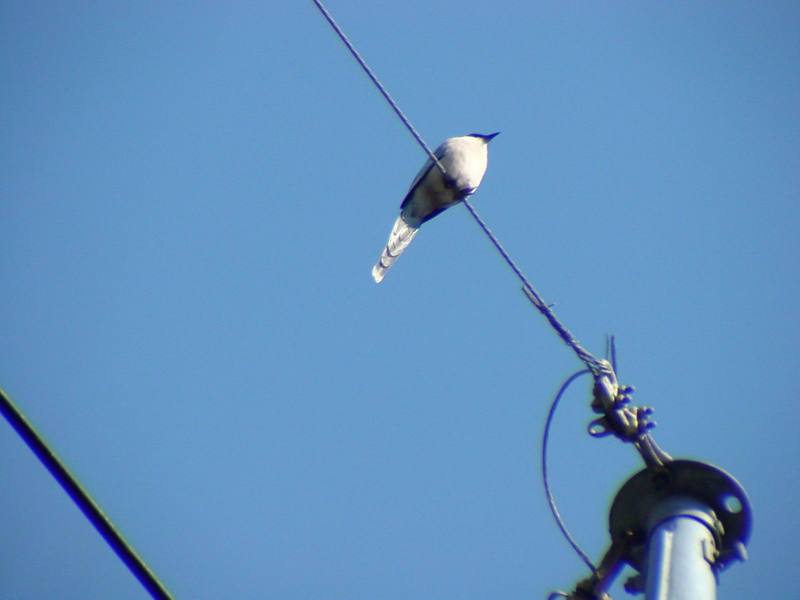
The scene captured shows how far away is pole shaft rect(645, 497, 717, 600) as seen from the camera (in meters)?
2.30

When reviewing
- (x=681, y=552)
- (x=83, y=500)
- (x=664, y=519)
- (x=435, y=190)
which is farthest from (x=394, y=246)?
(x=83, y=500)

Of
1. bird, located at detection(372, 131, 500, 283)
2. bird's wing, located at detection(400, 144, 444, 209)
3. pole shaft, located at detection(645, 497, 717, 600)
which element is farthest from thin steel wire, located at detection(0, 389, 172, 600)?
bird's wing, located at detection(400, 144, 444, 209)

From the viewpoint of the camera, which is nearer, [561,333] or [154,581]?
[154,581]

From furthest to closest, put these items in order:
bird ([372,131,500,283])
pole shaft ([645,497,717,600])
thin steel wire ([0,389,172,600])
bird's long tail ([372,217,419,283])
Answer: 1. bird's long tail ([372,217,419,283])
2. bird ([372,131,500,283])
3. pole shaft ([645,497,717,600])
4. thin steel wire ([0,389,172,600])

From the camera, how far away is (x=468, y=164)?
726cm

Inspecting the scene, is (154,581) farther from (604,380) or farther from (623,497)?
(604,380)

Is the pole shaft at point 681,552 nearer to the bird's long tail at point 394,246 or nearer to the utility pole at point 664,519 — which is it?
the utility pole at point 664,519

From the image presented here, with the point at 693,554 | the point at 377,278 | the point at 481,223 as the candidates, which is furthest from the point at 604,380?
the point at 377,278

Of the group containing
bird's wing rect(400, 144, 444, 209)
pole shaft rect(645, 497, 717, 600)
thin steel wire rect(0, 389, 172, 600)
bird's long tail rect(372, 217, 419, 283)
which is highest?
bird's wing rect(400, 144, 444, 209)

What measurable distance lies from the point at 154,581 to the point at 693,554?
134 centimetres

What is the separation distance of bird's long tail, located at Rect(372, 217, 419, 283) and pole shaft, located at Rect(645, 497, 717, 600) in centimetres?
471

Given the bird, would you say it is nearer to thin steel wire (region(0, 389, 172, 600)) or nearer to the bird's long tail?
the bird's long tail

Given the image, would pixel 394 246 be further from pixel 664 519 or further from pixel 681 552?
pixel 681 552

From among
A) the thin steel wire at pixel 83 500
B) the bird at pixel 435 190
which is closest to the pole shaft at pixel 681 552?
the thin steel wire at pixel 83 500
